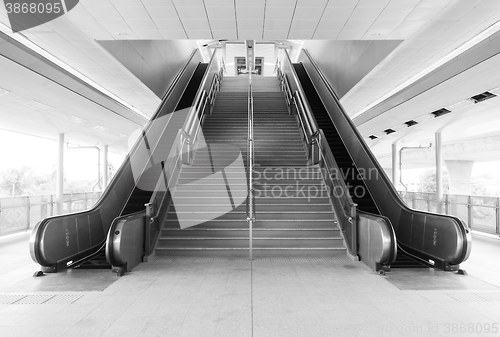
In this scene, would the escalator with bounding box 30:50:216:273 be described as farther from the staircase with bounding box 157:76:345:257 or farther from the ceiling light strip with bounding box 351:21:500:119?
the ceiling light strip with bounding box 351:21:500:119

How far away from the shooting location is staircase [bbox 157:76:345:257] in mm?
6000

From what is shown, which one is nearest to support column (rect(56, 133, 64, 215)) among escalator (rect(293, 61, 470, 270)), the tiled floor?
the tiled floor

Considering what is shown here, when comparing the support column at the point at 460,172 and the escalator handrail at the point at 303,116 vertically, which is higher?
the escalator handrail at the point at 303,116

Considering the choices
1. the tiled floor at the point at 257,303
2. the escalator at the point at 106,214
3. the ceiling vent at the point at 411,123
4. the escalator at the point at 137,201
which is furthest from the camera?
the ceiling vent at the point at 411,123

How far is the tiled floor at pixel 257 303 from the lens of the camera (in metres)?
3.05

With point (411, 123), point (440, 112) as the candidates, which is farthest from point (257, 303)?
point (411, 123)

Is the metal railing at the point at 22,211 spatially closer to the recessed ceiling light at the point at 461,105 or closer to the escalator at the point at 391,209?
the escalator at the point at 391,209

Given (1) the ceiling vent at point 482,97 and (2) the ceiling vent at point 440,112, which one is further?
(2) the ceiling vent at point 440,112

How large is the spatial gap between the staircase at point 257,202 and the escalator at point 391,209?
2.47 ft

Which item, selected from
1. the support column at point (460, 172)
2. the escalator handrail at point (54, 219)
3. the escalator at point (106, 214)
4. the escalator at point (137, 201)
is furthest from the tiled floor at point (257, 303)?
the support column at point (460, 172)

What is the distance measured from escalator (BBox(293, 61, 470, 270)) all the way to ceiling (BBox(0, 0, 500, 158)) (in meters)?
2.33

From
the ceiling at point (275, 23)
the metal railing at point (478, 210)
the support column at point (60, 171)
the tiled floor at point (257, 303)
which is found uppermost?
the ceiling at point (275, 23)

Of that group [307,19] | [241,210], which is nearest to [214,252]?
[241,210]

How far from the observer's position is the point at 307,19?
5.82 metres
